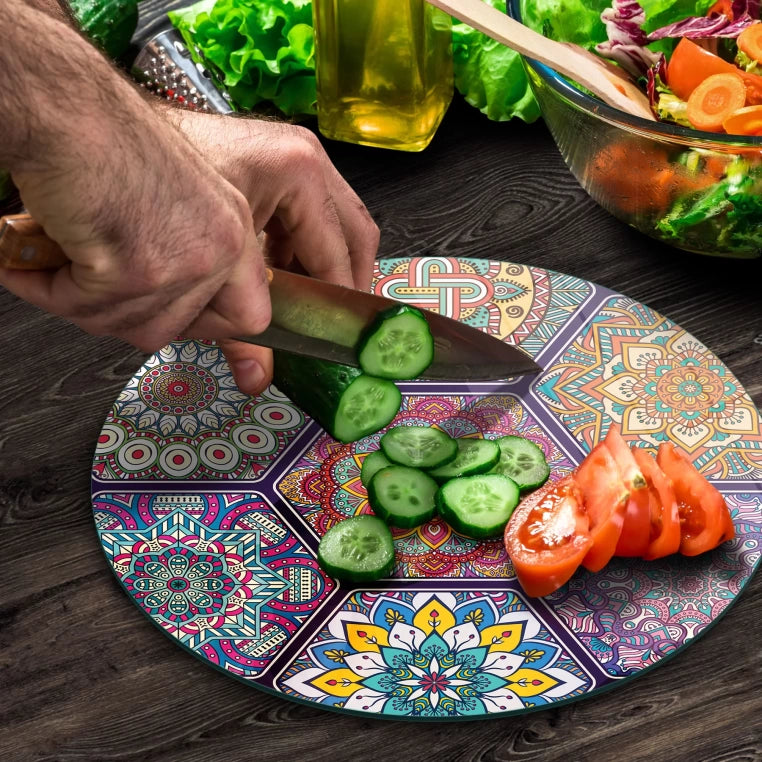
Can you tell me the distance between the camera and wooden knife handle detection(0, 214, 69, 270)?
1609 mm

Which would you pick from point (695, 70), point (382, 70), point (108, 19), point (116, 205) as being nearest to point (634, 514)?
point (116, 205)

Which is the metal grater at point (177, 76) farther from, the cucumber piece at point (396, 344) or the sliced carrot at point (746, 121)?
the sliced carrot at point (746, 121)

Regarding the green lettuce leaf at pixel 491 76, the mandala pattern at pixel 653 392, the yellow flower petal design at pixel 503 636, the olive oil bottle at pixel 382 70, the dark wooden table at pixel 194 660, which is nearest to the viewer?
the dark wooden table at pixel 194 660

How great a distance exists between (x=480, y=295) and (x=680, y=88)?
0.69 meters

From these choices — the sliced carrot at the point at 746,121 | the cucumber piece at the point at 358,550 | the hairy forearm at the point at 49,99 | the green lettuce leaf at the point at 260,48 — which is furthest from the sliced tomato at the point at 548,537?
the green lettuce leaf at the point at 260,48

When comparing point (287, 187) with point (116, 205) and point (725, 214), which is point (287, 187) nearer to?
point (116, 205)

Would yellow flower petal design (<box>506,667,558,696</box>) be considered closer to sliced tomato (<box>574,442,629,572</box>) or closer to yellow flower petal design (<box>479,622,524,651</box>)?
yellow flower petal design (<box>479,622,524,651</box>)

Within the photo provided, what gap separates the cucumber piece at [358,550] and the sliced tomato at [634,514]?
Answer: 44 cm

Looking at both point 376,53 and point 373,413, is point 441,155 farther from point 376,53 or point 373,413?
point 373,413

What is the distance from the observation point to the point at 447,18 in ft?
9.18

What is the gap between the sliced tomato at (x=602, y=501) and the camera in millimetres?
1911

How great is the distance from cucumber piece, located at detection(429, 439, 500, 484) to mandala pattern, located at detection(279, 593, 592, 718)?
0.28 m

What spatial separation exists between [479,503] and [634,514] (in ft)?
1.02

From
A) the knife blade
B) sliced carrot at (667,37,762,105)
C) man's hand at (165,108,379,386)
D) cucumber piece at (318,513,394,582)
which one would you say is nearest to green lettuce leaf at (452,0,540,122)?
sliced carrot at (667,37,762,105)
